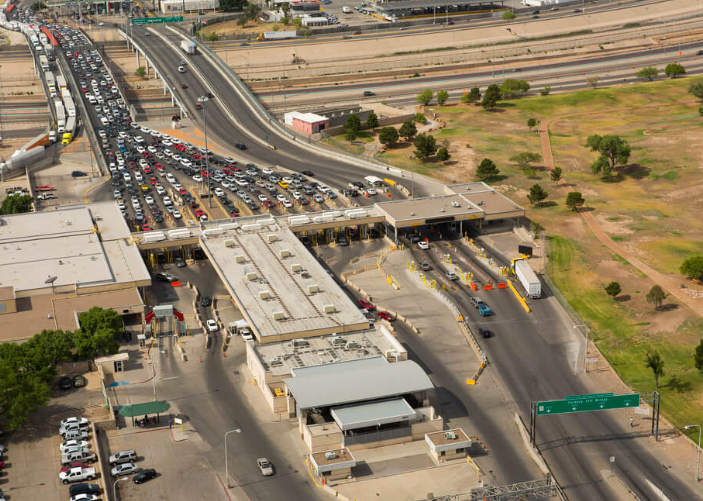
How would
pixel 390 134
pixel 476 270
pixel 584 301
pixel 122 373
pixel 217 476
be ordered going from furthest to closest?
pixel 390 134 < pixel 476 270 < pixel 584 301 < pixel 122 373 < pixel 217 476

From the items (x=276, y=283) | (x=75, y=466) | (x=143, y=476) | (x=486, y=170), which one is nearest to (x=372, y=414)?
(x=143, y=476)

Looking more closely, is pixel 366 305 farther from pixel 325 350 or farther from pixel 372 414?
pixel 372 414

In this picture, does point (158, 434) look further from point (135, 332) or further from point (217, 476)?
point (135, 332)

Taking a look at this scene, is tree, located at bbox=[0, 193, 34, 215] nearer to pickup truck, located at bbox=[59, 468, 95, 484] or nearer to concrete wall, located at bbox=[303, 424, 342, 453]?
pickup truck, located at bbox=[59, 468, 95, 484]

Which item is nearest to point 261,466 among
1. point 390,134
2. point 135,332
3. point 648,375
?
point 135,332

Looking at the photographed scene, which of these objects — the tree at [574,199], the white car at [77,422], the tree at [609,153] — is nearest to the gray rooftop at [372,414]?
the white car at [77,422]

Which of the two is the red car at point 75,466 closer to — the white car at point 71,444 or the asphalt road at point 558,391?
the white car at point 71,444
